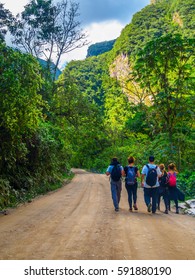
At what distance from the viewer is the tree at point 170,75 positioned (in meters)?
19.3

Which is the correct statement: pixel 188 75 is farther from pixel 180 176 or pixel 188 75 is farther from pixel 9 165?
pixel 9 165

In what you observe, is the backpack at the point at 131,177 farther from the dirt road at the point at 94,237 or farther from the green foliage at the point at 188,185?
the green foliage at the point at 188,185

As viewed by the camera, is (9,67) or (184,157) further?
(184,157)

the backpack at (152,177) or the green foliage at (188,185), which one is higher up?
the backpack at (152,177)

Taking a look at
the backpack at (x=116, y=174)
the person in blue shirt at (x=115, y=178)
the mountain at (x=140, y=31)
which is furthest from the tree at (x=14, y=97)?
the mountain at (x=140, y=31)

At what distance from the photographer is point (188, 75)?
787 inches

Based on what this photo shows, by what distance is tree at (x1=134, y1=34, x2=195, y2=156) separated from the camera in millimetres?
19312

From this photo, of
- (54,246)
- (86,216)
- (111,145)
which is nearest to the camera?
(54,246)

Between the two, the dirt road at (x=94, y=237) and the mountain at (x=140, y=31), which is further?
the mountain at (x=140, y=31)

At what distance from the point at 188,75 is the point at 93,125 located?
1103 centimetres

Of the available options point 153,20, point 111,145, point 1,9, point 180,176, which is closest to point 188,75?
point 180,176

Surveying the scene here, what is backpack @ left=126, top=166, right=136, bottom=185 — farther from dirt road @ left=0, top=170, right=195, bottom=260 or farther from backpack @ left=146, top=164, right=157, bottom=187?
dirt road @ left=0, top=170, right=195, bottom=260

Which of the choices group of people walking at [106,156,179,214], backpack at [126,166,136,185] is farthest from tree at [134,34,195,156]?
backpack at [126,166,136,185]

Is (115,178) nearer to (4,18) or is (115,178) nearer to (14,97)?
(14,97)
